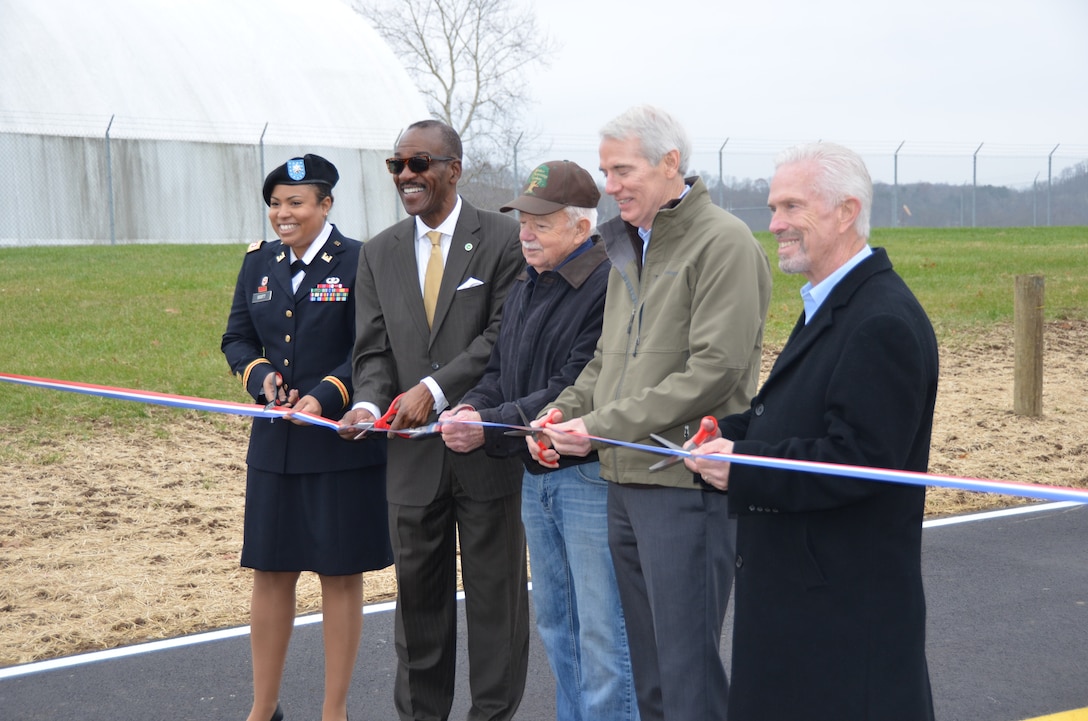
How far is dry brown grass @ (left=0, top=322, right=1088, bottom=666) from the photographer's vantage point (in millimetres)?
6000

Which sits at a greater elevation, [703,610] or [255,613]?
[703,610]

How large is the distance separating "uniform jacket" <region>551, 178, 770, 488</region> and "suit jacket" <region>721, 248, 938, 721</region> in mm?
429

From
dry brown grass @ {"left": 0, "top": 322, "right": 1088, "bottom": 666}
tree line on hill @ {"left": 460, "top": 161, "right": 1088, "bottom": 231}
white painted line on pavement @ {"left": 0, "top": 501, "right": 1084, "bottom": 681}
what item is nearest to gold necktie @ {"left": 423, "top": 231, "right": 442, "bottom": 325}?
white painted line on pavement @ {"left": 0, "top": 501, "right": 1084, "bottom": 681}

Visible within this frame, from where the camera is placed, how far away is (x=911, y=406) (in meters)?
2.74

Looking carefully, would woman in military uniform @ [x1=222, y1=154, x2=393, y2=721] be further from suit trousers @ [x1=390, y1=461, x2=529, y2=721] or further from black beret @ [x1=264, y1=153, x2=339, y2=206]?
suit trousers @ [x1=390, y1=461, x2=529, y2=721]

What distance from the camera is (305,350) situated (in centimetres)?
464

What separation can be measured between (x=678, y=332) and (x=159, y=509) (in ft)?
18.0

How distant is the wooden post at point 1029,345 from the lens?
34.7 feet

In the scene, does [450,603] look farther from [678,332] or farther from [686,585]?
[678,332]

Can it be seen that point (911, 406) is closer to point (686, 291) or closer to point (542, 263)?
point (686, 291)

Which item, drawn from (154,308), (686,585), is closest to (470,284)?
(686,585)

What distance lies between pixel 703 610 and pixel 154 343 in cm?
1065

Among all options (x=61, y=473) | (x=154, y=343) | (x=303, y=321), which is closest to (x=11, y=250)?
(x=154, y=343)

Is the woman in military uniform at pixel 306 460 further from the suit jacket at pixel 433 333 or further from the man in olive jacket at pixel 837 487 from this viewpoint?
the man in olive jacket at pixel 837 487
